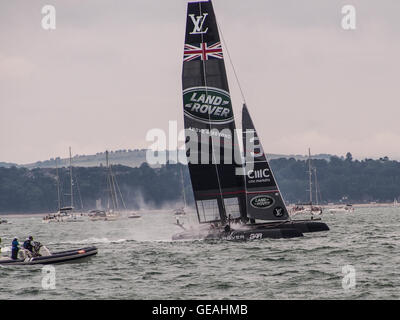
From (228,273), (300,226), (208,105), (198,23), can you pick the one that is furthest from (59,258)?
(198,23)

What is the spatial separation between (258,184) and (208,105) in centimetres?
398

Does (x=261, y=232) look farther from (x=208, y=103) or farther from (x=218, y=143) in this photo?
(x=208, y=103)

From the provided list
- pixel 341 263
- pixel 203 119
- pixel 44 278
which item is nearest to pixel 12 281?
pixel 44 278

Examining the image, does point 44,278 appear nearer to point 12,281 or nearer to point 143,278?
point 12,281

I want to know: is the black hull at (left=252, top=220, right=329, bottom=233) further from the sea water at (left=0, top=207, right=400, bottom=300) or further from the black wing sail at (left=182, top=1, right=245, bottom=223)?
the black wing sail at (left=182, top=1, right=245, bottom=223)

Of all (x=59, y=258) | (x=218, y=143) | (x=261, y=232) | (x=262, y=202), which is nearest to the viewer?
(x=59, y=258)

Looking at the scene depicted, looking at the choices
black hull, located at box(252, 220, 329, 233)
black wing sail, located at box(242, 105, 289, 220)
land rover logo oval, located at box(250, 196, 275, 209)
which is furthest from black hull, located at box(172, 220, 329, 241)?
land rover logo oval, located at box(250, 196, 275, 209)

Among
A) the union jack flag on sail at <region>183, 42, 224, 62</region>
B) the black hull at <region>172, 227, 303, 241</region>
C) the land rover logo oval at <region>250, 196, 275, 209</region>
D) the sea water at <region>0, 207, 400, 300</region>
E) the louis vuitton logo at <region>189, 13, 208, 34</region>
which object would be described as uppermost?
the louis vuitton logo at <region>189, 13, 208, 34</region>

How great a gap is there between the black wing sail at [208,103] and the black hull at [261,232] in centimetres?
138

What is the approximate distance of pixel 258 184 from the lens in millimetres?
34281

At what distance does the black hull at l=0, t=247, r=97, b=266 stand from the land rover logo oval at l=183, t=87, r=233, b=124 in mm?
8635

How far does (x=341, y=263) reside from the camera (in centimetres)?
2583

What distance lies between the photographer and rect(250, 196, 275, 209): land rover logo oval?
34.0 m

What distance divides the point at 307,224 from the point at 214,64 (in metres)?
7.86
